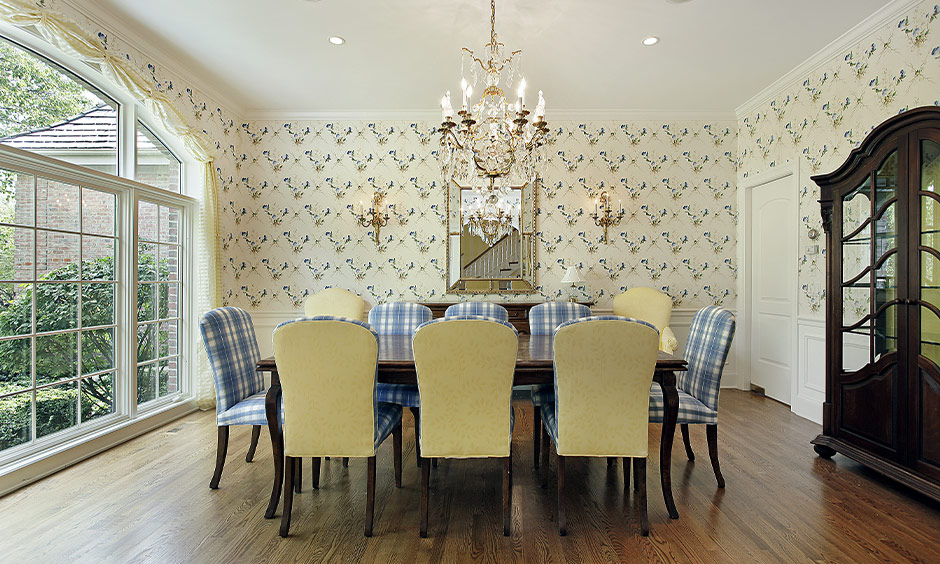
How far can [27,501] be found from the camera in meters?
2.24

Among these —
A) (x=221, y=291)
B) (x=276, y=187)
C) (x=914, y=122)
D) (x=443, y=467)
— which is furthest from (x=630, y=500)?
(x=276, y=187)

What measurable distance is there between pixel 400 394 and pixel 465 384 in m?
0.94

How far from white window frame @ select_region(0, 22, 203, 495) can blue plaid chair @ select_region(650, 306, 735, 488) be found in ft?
11.1

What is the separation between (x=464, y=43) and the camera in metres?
3.26

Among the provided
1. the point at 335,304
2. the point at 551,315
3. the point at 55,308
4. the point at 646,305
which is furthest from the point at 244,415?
the point at 646,305

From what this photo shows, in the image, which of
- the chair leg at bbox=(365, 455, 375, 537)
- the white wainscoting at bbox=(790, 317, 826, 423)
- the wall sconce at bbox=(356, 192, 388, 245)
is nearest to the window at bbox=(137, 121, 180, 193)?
the wall sconce at bbox=(356, 192, 388, 245)

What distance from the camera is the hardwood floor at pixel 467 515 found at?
5.94ft

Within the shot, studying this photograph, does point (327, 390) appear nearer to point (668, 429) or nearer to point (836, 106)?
point (668, 429)

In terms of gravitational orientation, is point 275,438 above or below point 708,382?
below

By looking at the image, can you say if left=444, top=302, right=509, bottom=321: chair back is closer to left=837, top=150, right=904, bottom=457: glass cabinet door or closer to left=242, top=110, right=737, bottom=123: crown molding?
left=837, top=150, right=904, bottom=457: glass cabinet door

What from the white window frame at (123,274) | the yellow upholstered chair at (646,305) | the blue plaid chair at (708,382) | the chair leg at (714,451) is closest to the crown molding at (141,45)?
the white window frame at (123,274)

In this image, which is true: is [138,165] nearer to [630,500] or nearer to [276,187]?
[276,187]

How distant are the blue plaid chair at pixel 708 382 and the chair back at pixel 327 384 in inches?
56.8

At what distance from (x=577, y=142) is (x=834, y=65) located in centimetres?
207
